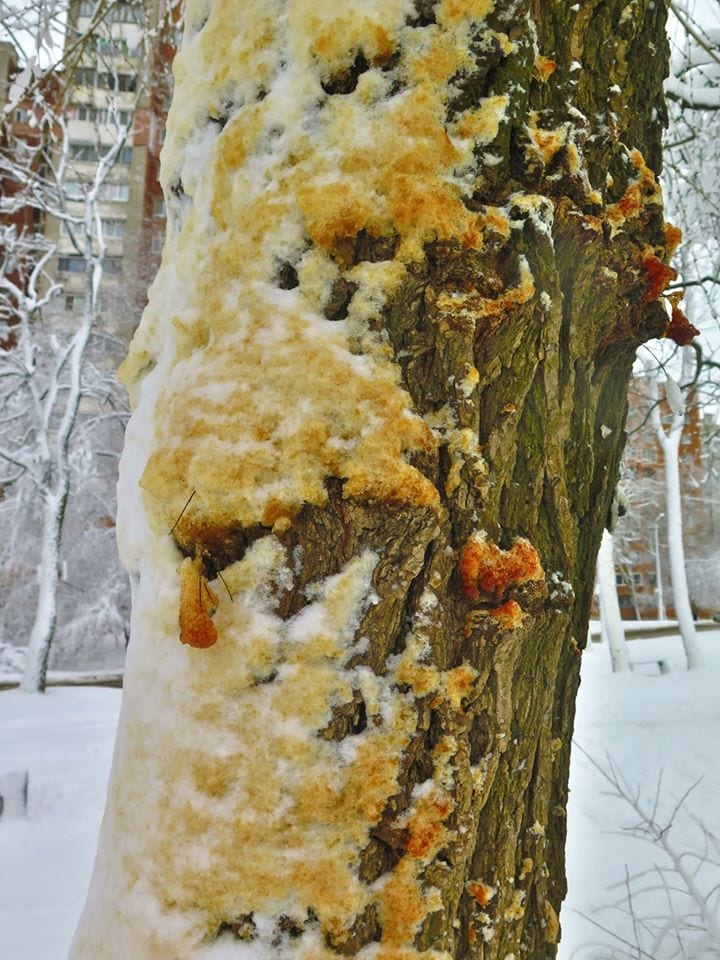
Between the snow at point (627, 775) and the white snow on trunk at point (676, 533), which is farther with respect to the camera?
the white snow on trunk at point (676, 533)

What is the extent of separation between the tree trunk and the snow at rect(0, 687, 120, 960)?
3016mm

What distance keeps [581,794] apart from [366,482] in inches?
239

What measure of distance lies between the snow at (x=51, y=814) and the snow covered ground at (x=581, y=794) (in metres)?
0.01

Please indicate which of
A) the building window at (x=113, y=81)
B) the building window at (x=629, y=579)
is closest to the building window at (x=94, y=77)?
the building window at (x=113, y=81)

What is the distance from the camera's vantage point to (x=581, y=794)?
5969 mm

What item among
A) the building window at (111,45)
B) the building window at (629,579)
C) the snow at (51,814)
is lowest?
the snow at (51,814)

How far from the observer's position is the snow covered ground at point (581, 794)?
12.0ft

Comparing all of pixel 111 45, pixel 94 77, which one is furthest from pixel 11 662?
pixel 111 45

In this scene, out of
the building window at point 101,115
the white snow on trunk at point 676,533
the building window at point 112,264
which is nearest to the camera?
the building window at point 101,115

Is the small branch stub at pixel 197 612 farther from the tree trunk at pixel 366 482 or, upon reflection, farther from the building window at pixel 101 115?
the building window at pixel 101 115

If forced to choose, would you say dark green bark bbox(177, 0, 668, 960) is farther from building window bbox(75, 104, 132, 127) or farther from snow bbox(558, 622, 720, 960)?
building window bbox(75, 104, 132, 127)

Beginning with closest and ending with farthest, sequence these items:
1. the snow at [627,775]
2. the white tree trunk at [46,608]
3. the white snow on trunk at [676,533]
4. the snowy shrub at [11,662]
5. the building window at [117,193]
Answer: the snow at [627,775], the white tree trunk at [46,608], the white snow on trunk at [676,533], the snowy shrub at [11,662], the building window at [117,193]

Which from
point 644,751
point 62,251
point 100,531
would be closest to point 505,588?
point 644,751

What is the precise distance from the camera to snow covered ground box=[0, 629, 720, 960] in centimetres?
366
